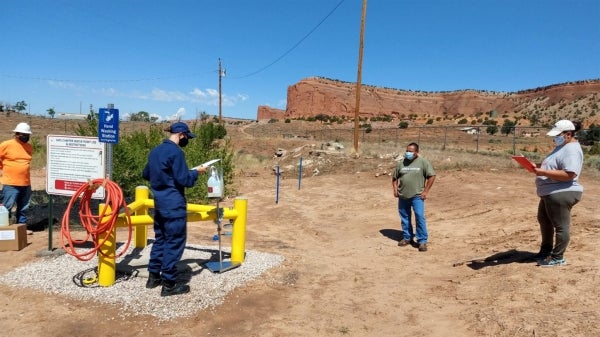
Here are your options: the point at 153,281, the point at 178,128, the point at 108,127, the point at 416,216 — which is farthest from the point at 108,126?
the point at 416,216

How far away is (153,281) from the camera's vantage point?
5.03 m

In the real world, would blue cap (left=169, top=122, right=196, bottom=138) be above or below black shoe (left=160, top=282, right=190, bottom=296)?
above

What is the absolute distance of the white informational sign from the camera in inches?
231

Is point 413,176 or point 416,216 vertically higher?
point 413,176

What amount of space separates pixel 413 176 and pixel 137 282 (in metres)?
4.66

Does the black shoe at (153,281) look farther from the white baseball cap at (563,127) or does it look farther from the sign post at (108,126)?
the white baseball cap at (563,127)

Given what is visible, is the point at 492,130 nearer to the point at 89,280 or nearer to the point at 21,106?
the point at 89,280

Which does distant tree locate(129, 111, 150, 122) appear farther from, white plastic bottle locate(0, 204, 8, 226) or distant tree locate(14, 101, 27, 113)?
white plastic bottle locate(0, 204, 8, 226)

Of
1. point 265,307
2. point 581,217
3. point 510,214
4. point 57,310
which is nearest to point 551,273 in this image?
point 265,307

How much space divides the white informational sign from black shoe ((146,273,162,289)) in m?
1.48

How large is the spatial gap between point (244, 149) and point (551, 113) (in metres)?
64.4

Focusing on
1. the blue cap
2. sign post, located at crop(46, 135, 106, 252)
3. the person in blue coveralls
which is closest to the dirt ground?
the person in blue coveralls

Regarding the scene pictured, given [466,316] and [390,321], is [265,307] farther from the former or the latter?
[466,316]

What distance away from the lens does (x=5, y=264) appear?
586 cm
